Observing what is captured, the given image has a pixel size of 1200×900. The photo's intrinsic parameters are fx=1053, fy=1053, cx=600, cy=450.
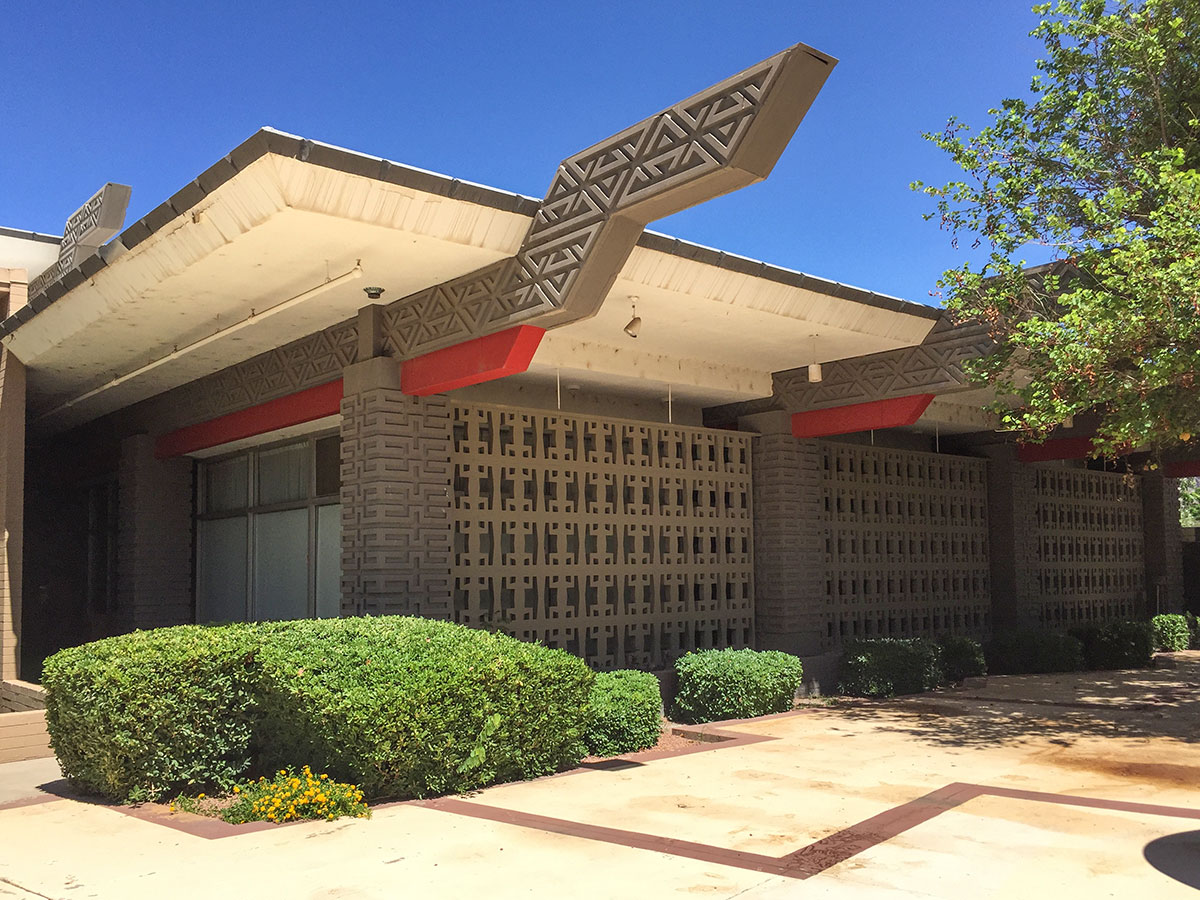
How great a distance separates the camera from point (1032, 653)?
54.4ft

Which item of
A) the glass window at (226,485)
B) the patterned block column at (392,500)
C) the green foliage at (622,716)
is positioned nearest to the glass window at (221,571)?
the glass window at (226,485)

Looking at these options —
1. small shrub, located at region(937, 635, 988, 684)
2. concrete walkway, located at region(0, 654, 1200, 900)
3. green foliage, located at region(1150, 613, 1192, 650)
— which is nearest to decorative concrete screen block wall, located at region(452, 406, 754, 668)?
small shrub, located at region(937, 635, 988, 684)

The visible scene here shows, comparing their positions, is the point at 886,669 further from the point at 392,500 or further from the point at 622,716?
the point at 392,500

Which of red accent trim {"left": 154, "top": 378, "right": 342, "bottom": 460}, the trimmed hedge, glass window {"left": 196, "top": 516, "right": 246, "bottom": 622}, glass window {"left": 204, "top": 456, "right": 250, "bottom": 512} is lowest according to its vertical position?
the trimmed hedge

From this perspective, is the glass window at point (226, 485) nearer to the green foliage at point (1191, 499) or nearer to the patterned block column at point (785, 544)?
the patterned block column at point (785, 544)

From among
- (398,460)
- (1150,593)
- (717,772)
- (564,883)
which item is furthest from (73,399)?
(1150,593)

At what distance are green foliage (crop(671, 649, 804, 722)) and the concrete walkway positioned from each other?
85.1 inches

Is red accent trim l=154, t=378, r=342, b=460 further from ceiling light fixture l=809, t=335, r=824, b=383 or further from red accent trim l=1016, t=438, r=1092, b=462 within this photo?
red accent trim l=1016, t=438, r=1092, b=462

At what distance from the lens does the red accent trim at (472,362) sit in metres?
9.19

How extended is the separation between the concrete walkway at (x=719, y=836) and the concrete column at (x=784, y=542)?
185 inches

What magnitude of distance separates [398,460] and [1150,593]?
18.6 meters

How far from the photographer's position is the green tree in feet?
27.7

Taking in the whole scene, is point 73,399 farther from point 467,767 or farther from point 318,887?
point 318,887

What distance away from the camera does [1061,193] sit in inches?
424
